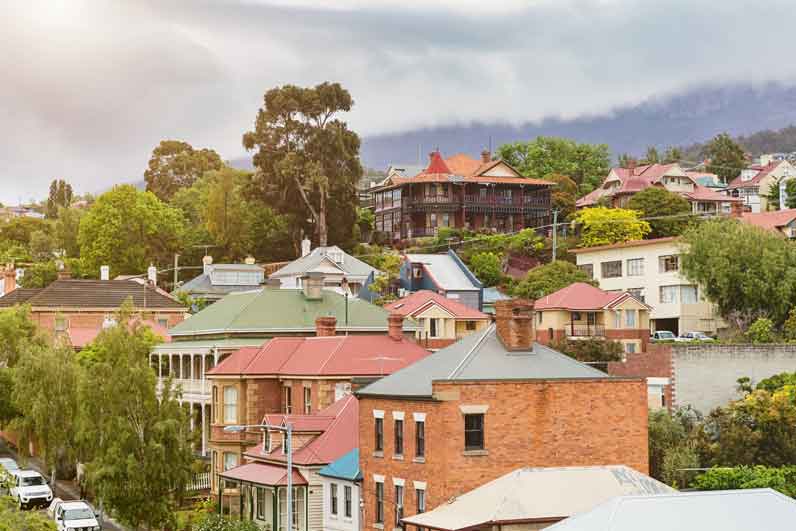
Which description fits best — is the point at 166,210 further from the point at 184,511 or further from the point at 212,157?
the point at 184,511

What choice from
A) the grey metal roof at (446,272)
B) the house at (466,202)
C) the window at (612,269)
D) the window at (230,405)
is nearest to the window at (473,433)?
the window at (230,405)

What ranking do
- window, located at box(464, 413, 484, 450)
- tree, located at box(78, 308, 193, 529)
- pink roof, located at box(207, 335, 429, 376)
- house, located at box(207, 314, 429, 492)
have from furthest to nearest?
pink roof, located at box(207, 335, 429, 376), house, located at box(207, 314, 429, 492), tree, located at box(78, 308, 193, 529), window, located at box(464, 413, 484, 450)

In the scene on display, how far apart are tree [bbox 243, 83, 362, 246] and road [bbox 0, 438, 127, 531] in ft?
138

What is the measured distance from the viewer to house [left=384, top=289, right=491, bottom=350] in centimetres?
9131

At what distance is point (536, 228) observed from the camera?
130m

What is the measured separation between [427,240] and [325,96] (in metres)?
17.0

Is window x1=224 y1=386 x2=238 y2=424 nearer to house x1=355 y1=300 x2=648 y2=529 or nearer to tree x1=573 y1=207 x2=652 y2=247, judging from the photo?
house x1=355 y1=300 x2=648 y2=529

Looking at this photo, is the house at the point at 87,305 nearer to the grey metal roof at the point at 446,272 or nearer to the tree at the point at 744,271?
the grey metal roof at the point at 446,272

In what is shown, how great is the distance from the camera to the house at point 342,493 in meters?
53.0

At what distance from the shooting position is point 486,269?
11488 cm

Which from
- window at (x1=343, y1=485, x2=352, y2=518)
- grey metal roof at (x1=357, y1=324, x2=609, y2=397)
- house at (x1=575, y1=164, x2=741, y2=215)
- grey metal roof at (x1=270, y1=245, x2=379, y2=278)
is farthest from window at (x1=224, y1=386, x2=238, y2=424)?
house at (x1=575, y1=164, x2=741, y2=215)

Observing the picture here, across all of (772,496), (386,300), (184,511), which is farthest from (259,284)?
(772,496)

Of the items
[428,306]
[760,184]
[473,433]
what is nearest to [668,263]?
[428,306]

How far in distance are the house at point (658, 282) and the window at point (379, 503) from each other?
43831mm
